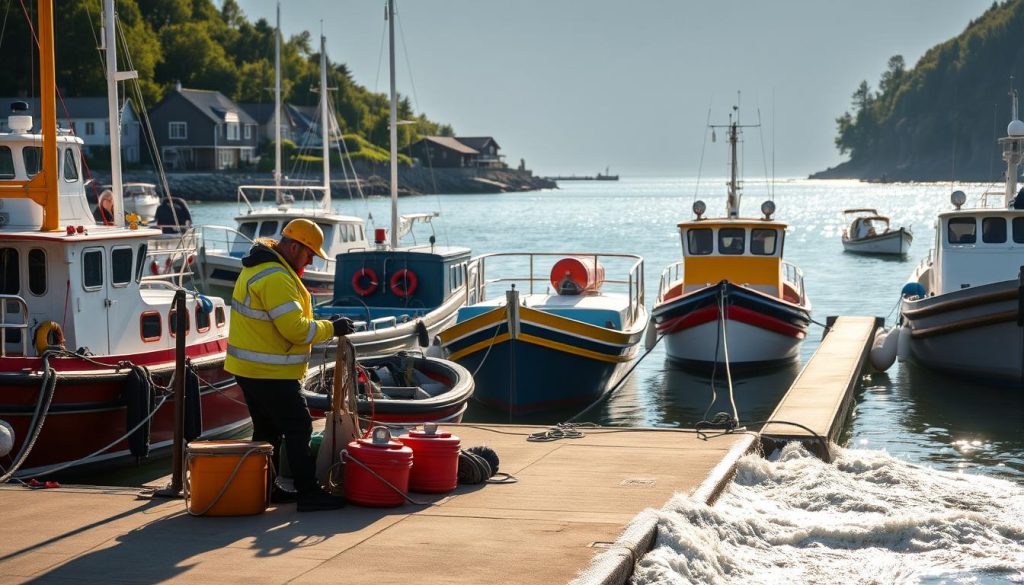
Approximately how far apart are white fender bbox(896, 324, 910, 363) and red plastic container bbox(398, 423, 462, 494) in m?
13.5

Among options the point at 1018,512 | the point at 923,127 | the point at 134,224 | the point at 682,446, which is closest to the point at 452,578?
the point at 682,446

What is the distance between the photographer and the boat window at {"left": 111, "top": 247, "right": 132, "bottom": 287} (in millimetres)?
13883

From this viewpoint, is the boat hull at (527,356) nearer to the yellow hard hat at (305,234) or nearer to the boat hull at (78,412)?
the boat hull at (78,412)

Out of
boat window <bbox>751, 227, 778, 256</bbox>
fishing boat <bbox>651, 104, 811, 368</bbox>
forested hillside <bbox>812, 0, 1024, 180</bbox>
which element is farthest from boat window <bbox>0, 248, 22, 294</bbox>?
forested hillside <bbox>812, 0, 1024, 180</bbox>

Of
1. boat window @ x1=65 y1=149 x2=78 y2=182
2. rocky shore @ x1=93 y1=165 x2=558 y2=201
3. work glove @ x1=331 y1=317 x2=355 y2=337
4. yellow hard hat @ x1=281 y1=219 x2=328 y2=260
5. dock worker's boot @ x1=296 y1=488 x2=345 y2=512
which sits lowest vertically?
dock worker's boot @ x1=296 y1=488 x2=345 y2=512

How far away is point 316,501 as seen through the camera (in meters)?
8.43

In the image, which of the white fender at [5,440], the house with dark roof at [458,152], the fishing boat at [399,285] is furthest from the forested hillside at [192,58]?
the white fender at [5,440]

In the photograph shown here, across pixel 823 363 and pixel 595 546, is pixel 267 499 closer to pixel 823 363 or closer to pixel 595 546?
pixel 595 546

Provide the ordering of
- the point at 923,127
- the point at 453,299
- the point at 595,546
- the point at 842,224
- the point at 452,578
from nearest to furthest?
the point at 452,578
the point at 595,546
the point at 453,299
the point at 842,224
the point at 923,127

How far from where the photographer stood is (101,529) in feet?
26.0

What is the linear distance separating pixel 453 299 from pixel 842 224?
75275mm

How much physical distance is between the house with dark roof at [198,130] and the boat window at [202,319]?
99.5m

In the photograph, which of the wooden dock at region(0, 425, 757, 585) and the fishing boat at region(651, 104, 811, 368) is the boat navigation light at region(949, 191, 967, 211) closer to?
the fishing boat at region(651, 104, 811, 368)

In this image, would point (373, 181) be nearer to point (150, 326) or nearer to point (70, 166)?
point (70, 166)
